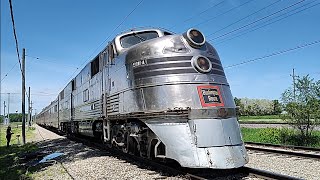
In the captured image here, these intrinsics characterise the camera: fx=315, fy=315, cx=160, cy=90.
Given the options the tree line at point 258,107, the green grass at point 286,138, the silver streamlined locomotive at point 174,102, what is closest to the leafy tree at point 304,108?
the green grass at point 286,138

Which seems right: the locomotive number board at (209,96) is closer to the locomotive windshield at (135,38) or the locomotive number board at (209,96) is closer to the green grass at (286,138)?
the locomotive windshield at (135,38)

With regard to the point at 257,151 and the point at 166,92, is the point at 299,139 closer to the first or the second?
the point at 257,151

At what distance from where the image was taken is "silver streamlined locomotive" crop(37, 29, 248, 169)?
7039 mm

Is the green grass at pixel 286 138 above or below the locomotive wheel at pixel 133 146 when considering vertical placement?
below

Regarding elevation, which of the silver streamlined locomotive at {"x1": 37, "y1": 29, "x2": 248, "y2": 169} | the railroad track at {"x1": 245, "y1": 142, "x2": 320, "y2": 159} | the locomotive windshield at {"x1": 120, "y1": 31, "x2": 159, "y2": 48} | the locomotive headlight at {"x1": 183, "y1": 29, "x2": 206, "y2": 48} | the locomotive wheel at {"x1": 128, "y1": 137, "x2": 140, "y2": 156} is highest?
the locomotive windshield at {"x1": 120, "y1": 31, "x2": 159, "y2": 48}

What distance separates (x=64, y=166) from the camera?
1038cm

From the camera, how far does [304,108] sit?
15508 mm

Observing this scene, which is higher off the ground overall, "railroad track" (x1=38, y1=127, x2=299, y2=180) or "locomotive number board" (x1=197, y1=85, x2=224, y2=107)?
"locomotive number board" (x1=197, y1=85, x2=224, y2=107)

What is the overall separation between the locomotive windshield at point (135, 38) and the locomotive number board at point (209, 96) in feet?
10.9

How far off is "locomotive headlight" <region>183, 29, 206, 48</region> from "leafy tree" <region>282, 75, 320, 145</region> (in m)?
9.38

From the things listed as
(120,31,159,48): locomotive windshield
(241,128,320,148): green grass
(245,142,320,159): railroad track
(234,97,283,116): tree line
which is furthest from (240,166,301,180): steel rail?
(234,97,283,116): tree line

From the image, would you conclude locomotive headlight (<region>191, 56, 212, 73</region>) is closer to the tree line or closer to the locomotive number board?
the locomotive number board

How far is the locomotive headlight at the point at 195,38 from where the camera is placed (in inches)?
328

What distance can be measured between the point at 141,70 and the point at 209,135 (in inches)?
102
